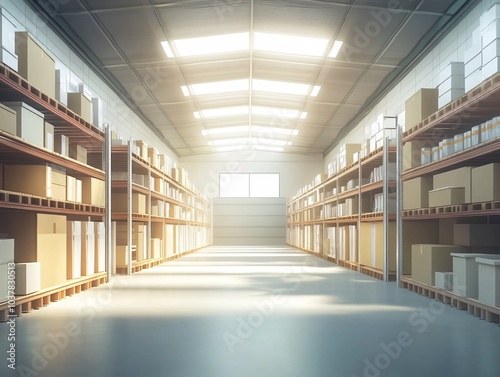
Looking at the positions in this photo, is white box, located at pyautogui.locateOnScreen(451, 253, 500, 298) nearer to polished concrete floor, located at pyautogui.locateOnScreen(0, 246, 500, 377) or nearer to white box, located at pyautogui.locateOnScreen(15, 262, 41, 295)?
polished concrete floor, located at pyautogui.locateOnScreen(0, 246, 500, 377)

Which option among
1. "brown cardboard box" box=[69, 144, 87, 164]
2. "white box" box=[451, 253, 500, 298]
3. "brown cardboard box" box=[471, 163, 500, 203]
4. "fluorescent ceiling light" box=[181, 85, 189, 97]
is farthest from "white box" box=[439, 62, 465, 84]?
"fluorescent ceiling light" box=[181, 85, 189, 97]

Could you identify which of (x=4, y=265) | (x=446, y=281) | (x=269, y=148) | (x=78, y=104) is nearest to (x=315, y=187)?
(x=269, y=148)

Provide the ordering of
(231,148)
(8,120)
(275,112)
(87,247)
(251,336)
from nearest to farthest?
(251,336), (8,120), (87,247), (275,112), (231,148)

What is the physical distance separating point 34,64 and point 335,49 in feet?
21.1

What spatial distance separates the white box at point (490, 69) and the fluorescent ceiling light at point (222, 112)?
11.8m

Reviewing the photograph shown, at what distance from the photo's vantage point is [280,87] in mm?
14039

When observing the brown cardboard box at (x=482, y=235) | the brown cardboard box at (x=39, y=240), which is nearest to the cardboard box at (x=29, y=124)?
the brown cardboard box at (x=39, y=240)

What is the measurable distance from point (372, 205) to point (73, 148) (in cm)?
595

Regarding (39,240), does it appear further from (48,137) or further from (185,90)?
(185,90)

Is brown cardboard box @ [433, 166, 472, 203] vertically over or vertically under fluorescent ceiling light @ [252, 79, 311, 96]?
under

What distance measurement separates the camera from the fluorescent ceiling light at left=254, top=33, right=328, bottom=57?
9.97 meters

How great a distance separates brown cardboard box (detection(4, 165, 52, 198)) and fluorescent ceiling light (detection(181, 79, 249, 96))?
7.93m

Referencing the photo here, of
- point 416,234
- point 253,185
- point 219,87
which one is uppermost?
point 219,87

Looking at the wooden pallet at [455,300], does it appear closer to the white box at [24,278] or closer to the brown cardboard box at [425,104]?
the brown cardboard box at [425,104]
